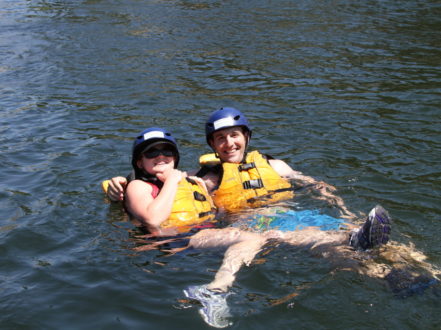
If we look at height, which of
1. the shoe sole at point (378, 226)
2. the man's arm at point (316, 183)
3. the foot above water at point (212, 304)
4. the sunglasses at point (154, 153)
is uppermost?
the sunglasses at point (154, 153)

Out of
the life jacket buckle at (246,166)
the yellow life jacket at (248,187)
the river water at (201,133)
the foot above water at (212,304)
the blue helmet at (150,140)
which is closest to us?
the foot above water at (212,304)

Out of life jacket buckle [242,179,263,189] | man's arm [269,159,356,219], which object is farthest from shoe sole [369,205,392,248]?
life jacket buckle [242,179,263,189]

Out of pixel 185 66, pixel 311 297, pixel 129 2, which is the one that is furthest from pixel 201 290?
pixel 129 2

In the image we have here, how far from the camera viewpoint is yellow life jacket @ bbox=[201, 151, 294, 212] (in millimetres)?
7566

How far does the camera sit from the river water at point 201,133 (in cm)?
543

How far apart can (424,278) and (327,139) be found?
17.2 feet

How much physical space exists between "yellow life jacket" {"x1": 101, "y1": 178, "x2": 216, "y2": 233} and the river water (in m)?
0.59

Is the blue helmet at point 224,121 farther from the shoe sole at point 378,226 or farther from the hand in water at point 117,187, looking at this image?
the shoe sole at point 378,226

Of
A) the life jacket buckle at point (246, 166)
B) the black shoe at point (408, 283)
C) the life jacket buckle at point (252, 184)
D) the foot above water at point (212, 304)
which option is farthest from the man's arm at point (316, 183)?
the foot above water at point (212, 304)

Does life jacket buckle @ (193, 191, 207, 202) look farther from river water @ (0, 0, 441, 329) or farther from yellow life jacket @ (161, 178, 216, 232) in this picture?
river water @ (0, 0, 441, 329)

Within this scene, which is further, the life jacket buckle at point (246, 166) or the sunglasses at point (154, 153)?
the life jacket buckle at point (246, 166)

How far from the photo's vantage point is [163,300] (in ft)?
18.1

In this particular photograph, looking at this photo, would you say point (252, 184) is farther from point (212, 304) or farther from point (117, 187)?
point (212, 304)

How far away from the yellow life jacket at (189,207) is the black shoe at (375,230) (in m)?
2.10
